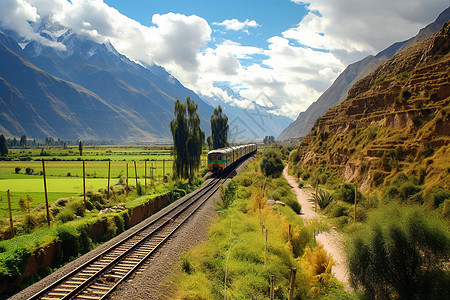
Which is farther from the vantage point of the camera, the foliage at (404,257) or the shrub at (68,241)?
the shrub at (68,241)

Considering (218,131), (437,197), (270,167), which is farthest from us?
(218,131)

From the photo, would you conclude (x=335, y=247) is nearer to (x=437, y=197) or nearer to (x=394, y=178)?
(x=437, y=197)

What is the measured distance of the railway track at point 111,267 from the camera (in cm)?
805

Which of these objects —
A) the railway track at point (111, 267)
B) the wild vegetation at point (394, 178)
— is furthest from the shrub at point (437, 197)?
the railway track at point (111, 267)

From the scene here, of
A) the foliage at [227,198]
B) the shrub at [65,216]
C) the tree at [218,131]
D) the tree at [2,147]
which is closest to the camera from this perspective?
the shrub at [65,216]

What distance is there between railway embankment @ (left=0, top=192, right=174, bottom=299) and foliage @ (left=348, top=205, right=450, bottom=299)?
10.7m

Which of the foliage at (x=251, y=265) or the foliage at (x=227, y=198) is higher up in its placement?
A: the foliage at (x=227, y=198)

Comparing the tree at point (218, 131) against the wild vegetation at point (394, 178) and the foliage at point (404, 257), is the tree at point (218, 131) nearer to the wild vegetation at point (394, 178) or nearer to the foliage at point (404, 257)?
the wild vegetation at point (394, 178)

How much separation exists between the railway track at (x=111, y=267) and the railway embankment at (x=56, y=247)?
1.60m

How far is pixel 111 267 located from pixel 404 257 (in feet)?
30.4

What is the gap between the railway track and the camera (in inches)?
317

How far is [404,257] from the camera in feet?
23.6

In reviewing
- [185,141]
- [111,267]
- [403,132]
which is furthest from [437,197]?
[185,141]

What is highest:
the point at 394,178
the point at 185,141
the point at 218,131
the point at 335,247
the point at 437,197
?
the point at 218,131
